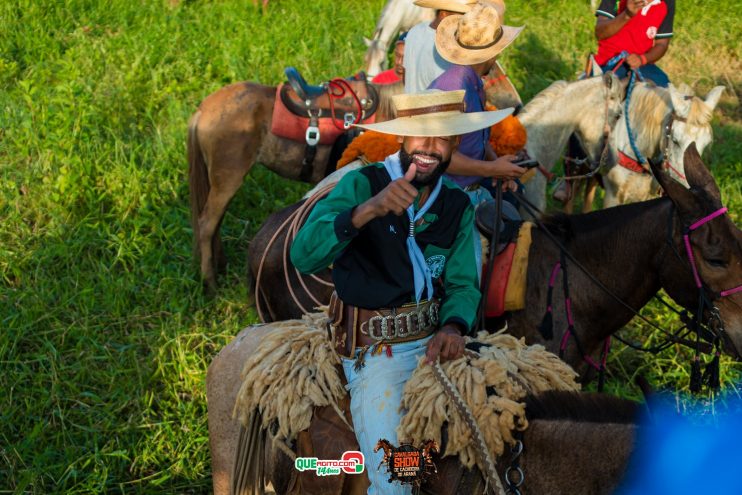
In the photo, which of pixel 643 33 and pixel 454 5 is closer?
pixel 454 5

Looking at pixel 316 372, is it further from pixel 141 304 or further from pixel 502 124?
pixel 141 304

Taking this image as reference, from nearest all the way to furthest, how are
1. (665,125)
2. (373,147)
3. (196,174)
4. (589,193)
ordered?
1. (373,147)
2. (665,125)
3. (196,174)
4. (589,193)

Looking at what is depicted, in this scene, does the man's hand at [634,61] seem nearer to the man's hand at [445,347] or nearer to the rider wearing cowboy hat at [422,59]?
the rider wearing cowboy hat at [422,59]

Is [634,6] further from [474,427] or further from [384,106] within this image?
[474,427]

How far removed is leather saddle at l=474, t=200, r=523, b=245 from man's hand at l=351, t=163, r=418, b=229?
1758 mm

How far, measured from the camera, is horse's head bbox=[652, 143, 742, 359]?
4.04 m

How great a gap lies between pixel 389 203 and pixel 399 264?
46cm

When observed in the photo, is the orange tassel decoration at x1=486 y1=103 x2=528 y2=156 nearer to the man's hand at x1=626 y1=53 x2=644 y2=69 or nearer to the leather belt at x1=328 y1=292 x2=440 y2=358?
the leather belt at x1=328 y1=292 x2=440 y2=358

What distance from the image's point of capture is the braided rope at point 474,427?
2.71 metres

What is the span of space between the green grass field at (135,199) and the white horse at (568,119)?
1.43 meters

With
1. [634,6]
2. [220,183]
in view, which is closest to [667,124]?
[634,6]

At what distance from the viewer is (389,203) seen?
270 cm

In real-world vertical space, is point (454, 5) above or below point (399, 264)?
above

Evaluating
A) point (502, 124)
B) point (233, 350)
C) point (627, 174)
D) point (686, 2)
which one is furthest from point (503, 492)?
point (686, 2)
